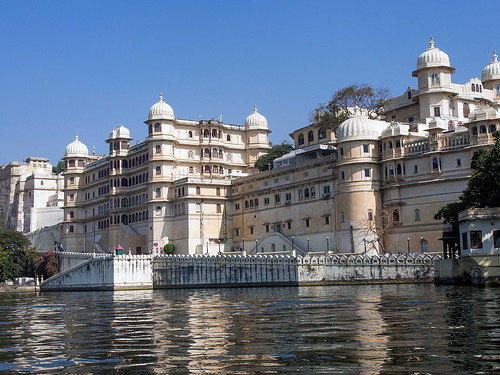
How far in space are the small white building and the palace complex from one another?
44.7 feet

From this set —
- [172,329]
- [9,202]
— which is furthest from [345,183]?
[9,202]

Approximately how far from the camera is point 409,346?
15.6 m

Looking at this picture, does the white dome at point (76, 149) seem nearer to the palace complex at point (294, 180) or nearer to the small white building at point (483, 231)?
the palace complex at point (294, 180)

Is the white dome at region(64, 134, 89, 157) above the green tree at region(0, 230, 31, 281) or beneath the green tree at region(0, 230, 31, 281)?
above

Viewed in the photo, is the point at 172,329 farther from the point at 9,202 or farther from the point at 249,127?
the point at 9,202

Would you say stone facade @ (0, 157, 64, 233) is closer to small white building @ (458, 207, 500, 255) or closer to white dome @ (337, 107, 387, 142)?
white dome @ (337, 107, 387, 142)

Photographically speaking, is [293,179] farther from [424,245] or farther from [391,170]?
[424,245]

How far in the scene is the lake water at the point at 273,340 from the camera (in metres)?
13.9

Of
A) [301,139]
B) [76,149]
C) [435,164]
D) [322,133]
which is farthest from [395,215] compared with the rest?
[76,149]

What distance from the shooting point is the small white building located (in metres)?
36.8

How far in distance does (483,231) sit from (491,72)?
39.2 metres

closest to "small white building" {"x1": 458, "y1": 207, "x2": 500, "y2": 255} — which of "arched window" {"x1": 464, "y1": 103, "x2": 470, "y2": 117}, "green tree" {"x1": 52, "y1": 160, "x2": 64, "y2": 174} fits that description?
"arched window" {"x1": 464, "y1": 103, "x2": 470, "y2": 117}

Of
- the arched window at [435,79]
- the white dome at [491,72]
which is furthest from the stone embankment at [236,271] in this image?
the white dome at [491,72]

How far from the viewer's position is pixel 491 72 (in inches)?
2795
